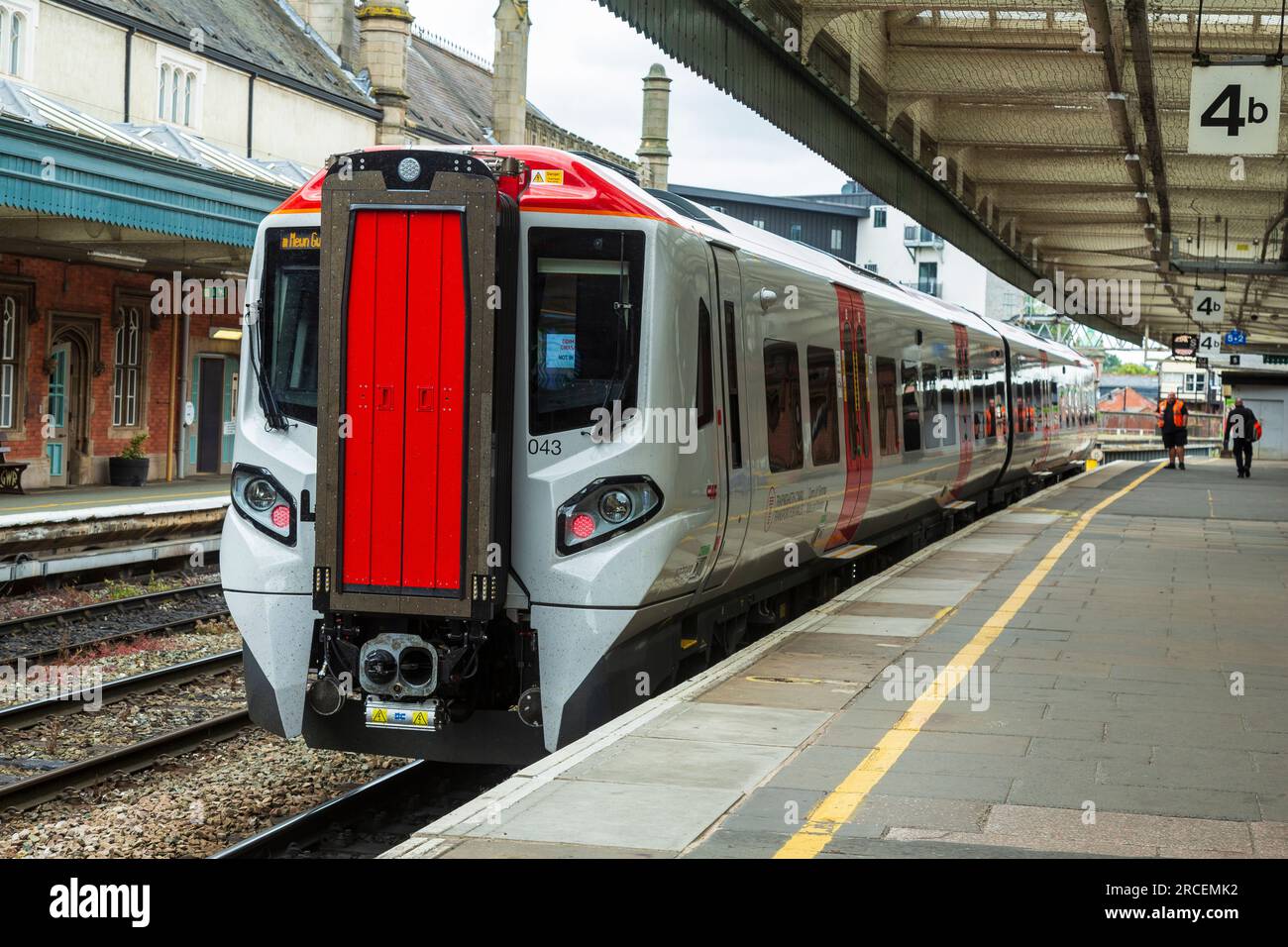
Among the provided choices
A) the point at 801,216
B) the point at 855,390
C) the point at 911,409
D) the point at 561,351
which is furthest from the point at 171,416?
the point at 801,216

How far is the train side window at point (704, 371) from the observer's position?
27.6 feet

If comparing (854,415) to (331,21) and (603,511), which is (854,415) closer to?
(603,511)

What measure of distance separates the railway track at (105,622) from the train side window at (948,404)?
312 inches

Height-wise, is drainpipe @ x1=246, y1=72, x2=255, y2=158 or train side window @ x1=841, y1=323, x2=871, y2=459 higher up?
drainpipe @ x1=246, y1=72, x2=255, y2=158

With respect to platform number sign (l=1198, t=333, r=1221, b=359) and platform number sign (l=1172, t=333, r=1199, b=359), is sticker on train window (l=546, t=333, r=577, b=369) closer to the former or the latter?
platform number sign (l=1198, t=333, r=1221, b=359)

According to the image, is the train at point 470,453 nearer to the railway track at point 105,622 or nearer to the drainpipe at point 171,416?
the railway track at point 105,622

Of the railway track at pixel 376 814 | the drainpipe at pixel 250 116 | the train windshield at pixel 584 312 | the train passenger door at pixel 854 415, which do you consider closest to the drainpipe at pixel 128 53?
the drainpipe at pixel 250 116

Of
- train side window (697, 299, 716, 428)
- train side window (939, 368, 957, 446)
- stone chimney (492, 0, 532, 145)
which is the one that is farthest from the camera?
stone chimney (492, 0, 532, 145)

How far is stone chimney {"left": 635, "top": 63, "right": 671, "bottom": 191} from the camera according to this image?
188ft

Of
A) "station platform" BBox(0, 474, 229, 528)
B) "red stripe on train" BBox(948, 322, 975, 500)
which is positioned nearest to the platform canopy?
"red stripe on train" BBox(948, 322, 975, 500)

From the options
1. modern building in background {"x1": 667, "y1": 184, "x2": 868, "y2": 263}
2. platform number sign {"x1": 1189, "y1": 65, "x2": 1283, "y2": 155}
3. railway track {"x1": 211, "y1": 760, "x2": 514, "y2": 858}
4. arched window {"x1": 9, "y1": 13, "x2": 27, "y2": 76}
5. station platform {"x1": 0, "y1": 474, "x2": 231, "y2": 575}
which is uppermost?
modern building in background {"x1": 667, "y1": 184, "x2": 868, "y2": 263}

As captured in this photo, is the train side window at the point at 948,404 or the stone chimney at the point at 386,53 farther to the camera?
the stone chimney at the point at 386,53

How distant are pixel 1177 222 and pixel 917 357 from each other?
11.7 metres
